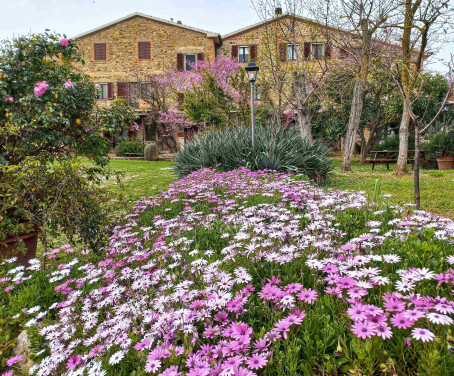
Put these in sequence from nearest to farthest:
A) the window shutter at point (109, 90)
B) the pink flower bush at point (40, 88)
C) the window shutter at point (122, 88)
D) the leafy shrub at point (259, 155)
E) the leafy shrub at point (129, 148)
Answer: the pink flower bush at point (40, 88)
the leafy shrub at point (259, 155)
the leafy shrub at point (129, 148)
the window shutter at point (122, 88)
the window shutter at point (109, 90)

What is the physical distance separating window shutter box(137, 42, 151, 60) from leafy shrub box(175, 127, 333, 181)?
20.8 meters

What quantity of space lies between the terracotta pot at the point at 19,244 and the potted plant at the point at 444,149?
48.8 ft

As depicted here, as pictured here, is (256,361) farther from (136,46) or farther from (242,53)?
(136,46)

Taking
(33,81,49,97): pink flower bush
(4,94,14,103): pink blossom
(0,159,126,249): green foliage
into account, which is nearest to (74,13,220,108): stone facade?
(33,81,49,97): pink flower bush

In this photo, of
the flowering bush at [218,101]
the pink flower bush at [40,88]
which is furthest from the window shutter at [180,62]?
the pink flower bush at [40,88]

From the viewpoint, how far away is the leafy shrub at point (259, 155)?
26.5 feet

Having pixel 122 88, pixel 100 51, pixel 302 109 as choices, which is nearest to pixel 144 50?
pixel 122 88

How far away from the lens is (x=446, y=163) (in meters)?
13.2

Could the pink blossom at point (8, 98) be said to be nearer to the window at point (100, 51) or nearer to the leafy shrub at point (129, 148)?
the leafy shrub at point (129, 148)

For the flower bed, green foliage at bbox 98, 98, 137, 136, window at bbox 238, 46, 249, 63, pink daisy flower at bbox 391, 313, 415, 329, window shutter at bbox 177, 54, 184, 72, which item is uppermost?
window at bbox 238, 46, 249, 63

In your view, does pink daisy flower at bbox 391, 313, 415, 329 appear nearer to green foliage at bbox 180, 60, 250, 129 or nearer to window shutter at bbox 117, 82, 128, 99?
green foliage at bbox 180, 60, 250, 129

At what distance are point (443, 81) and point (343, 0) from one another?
44.3ft

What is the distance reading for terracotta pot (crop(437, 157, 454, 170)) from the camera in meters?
13.1

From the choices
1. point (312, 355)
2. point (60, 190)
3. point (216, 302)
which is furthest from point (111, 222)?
point (312, 355)
